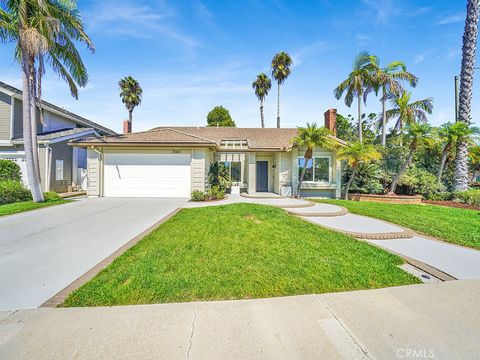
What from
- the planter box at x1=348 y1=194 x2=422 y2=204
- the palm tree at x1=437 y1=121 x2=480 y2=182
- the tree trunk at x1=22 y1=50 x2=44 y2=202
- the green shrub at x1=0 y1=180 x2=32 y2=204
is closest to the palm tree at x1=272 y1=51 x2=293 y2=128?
the palm tree at x1=437 y1=121 x2=480 y2=182

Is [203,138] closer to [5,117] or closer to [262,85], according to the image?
[5,117]

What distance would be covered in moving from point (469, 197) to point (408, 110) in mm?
7257

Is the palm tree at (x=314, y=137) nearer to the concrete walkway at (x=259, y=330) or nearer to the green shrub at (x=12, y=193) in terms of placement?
the concrete walkway at (x=259, y=330)

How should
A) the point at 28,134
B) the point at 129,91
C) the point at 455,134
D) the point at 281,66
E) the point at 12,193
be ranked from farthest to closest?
the point at 129,91 → the point at 281,66 → the point at 455,134 → the point at 12,193 → the point at 28,134

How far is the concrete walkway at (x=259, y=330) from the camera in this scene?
2.33 metres

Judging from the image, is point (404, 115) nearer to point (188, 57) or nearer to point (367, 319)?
point (188, 57)

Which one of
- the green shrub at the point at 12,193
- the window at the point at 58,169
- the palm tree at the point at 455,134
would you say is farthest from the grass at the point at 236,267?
the window at the point at 58,169

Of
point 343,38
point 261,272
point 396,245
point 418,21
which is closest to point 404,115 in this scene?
point 418,21

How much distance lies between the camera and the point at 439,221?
8703 mm

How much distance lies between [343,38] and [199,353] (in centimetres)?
1770

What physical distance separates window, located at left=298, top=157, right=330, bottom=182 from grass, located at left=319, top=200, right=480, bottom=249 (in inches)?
194

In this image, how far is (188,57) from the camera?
14.4 m

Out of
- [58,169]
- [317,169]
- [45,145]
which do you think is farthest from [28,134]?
[317,169]

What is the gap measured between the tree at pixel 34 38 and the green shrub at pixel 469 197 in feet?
84.9
